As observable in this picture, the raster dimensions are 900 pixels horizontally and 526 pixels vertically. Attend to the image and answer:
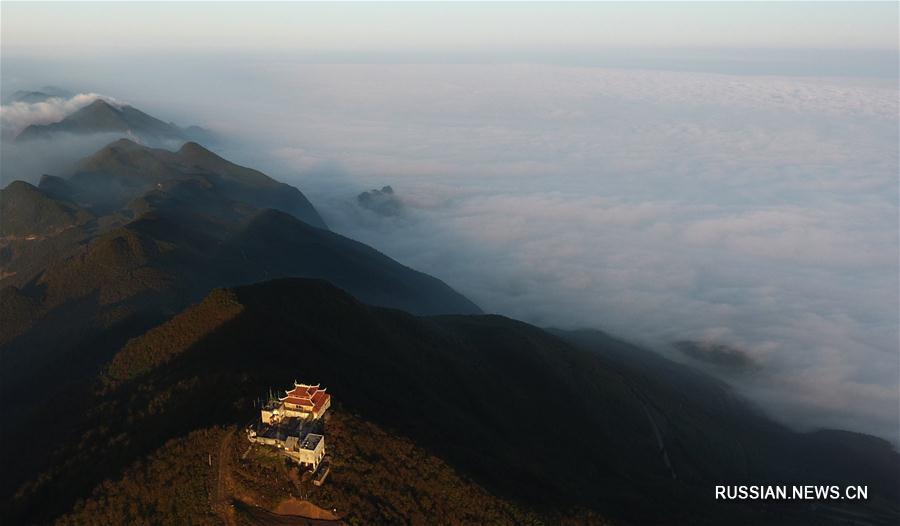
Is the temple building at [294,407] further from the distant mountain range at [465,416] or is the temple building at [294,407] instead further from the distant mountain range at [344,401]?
the distant mountain range at [465,416]

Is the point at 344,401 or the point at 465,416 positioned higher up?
the point at 344,401

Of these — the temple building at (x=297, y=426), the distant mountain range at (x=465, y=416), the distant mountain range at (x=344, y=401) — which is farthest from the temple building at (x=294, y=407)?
the distant mountain range at (x=465, y=416)

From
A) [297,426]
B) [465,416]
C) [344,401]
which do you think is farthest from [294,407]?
[465,416]

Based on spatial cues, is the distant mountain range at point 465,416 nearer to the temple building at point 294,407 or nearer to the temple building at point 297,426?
the temple building at point 297,426

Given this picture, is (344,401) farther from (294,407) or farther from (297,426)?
(297,426)

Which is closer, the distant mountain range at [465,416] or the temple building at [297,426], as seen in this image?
the temple building at [297,426]

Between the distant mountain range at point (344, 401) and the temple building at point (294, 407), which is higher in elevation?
the temple building at point (294, 407)

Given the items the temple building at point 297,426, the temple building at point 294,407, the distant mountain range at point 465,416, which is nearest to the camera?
the temple building at point 297,426

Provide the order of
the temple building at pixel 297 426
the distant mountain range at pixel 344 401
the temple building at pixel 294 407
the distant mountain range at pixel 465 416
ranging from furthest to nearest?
1. the distant mountain range at pixel 465 416
2. the distant mountain range at pixel 344 401
3. the temple building at pixel 294 407
4. the temple building at pixel 297 426

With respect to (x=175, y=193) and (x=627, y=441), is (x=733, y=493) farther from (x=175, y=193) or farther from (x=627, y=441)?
(x=175, y=193)

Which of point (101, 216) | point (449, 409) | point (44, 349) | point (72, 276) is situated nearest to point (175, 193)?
point (101, 216)

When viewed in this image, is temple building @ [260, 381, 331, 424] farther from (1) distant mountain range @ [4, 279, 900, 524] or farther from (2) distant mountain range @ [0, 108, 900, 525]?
(1) distant mountain range @ [4, 279, 900, 524]

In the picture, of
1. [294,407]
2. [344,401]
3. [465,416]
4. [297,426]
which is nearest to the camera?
[297,426]
